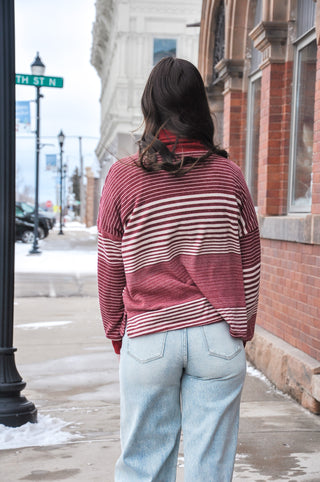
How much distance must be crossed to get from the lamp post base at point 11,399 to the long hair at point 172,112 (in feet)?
9.60

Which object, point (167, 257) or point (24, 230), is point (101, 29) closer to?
point (24, 230)

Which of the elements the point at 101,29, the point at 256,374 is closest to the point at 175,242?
the point at 256,374

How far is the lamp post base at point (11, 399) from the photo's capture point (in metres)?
4.71

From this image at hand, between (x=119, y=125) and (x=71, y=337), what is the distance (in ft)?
107

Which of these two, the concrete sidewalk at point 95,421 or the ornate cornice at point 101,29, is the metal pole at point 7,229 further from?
the ornate cornice at point 101,29

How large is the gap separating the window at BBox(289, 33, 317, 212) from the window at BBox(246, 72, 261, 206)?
144cm

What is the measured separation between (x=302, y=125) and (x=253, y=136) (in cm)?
178

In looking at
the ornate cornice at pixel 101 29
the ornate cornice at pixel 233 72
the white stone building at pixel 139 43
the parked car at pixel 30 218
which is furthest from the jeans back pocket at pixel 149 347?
the ornate cornice at pixel 101 29

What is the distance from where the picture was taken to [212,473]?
7.73ft

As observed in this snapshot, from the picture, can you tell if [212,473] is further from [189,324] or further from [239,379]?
[189,324]

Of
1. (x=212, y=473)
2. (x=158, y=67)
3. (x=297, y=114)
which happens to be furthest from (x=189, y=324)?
(x=297, y=114)

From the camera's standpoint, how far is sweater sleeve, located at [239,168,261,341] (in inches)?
95.4

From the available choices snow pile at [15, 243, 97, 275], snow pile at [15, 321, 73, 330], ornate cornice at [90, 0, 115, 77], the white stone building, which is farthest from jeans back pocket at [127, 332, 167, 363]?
ornate cornice at [90, 0, 115, 77]

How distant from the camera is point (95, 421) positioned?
16.6ft
